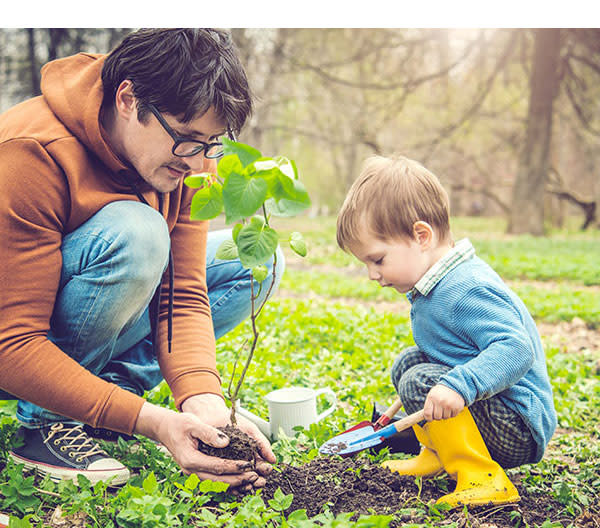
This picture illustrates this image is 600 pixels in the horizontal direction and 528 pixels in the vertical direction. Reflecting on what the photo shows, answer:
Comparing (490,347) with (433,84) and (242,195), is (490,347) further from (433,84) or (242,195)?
(433,84)

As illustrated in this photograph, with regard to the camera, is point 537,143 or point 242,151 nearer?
point 242,151

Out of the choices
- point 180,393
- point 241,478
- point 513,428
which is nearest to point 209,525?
point 241,478

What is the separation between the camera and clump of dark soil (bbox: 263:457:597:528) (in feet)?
4.73

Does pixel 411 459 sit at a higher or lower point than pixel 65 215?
lower

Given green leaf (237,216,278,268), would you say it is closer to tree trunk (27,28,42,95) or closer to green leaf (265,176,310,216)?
green leaf (265,176,310,216)

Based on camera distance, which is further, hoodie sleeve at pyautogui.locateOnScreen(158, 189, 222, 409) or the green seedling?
hoodie sleeve at pyautogui.locateOnScreen(158, 189, 222, 409)

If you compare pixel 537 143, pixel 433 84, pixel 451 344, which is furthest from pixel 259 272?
pixel 433 84

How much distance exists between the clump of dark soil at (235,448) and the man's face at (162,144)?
709mm

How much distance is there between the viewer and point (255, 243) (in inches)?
52.5

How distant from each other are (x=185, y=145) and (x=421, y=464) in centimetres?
111

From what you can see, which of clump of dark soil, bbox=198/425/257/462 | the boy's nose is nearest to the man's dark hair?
the boy's nose
